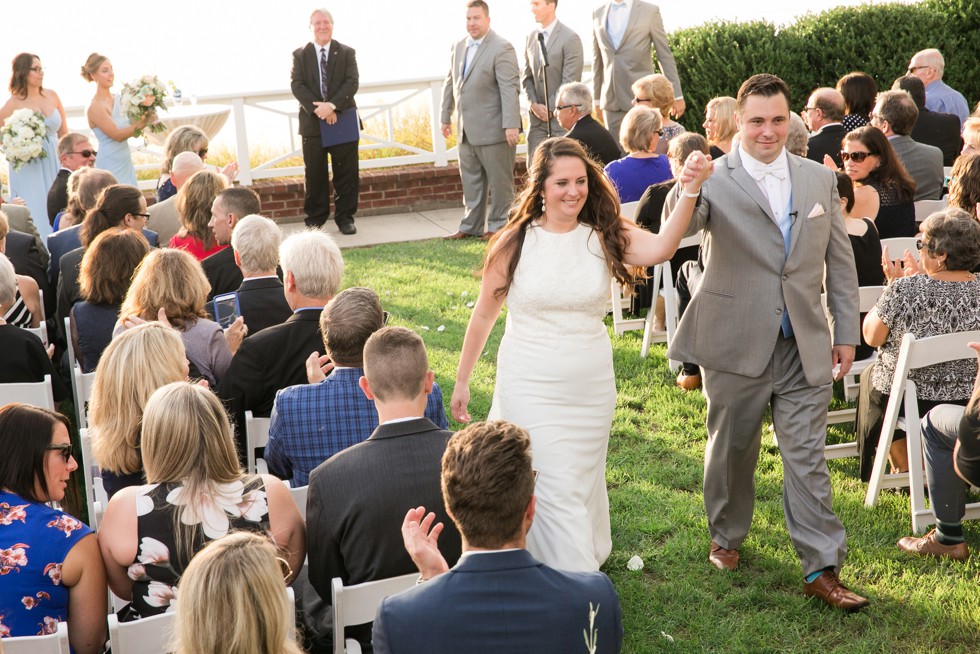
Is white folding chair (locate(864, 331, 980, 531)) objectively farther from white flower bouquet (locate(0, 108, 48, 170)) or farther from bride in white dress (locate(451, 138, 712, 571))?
white flower bouquet (locate(0, 108, 48, 170))

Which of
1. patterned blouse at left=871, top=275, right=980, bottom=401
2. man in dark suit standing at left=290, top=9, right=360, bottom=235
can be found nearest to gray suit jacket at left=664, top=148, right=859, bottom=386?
patterned blouse at left=871, top=275, right=980, bottom=401

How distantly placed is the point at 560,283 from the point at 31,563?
229 cm

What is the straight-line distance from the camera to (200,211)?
22.8 feet

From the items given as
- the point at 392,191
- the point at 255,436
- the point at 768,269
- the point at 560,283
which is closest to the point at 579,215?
the point at 560,283

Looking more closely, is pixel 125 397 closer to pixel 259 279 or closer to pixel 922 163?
pixel 259 279

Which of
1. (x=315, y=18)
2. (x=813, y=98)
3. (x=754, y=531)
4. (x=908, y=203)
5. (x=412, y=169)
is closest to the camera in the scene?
(x=754, y=531)

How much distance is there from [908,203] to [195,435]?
5.52m

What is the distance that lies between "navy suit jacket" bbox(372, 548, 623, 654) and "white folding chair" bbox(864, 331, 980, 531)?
3.07m

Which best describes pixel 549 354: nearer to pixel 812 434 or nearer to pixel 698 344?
pixel 698 344

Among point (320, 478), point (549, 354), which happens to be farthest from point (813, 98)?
point (320, 478)

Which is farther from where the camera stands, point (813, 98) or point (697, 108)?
point (697, 108)

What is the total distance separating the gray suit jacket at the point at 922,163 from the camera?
8.22m

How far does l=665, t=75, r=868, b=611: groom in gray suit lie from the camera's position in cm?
460

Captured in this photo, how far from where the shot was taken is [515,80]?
38.9 feet
